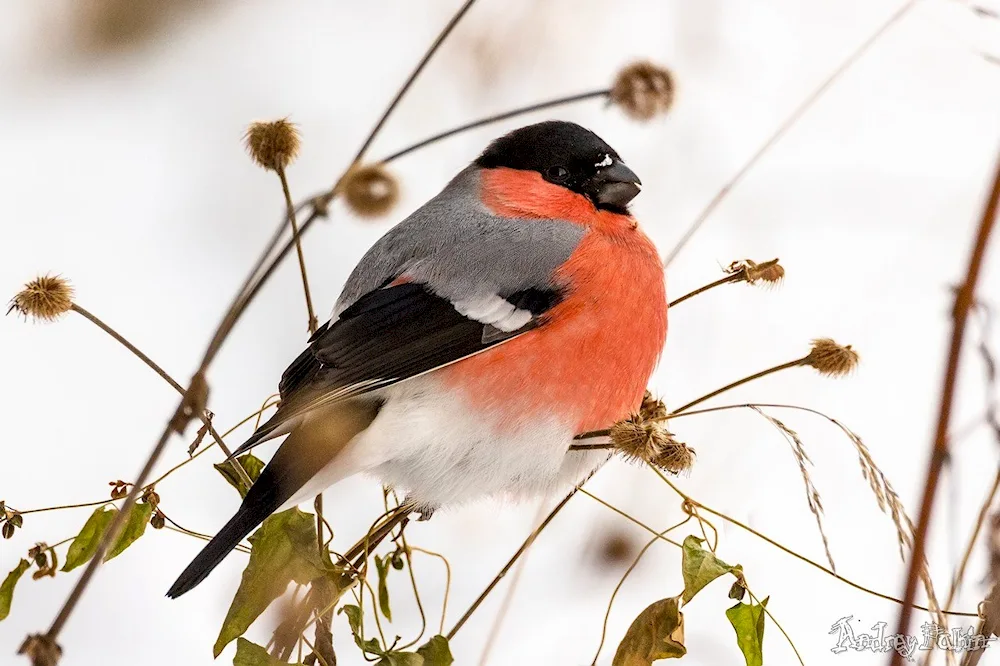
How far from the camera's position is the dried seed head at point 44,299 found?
1.05 m

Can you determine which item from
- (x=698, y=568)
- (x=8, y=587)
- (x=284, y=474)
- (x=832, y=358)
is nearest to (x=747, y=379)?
(x=832, y=358)

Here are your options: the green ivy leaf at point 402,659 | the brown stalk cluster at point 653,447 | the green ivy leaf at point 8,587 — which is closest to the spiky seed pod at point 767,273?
the brown stalk cluster at point 653,447

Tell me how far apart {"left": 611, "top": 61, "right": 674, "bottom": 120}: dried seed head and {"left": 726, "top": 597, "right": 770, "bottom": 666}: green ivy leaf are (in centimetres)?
48

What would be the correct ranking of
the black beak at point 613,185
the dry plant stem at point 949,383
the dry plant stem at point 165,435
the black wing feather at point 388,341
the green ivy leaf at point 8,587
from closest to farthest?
1. the dry plant stem at point 949,383
2. the dry plant stem at point 165,435
3. the green ivy leaf at point 8,587
4. the black wing feather at point 388,341
5. the black beak at point 613,185

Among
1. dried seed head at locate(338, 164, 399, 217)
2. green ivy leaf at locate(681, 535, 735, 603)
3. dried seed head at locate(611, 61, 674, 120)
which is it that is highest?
dried seed head at locate(611, 61, 674, 120)

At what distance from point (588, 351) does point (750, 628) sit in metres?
0.51

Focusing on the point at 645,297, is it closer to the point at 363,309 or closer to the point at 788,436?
the point at 363,309

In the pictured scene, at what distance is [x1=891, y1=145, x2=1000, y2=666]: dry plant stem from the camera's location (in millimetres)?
533

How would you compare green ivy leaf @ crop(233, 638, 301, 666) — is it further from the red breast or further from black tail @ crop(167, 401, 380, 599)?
the red breast

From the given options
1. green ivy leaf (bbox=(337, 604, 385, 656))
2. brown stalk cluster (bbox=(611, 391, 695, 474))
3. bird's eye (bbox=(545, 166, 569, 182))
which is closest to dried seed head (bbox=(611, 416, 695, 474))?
brown stalk cluster (bbox=(611, 391, 695, 474))

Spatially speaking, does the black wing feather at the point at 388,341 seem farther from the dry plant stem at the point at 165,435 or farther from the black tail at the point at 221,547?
the dry plant stem at the point at 165,435

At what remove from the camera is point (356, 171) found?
75 centimetres

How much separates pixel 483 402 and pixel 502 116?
1.90ft

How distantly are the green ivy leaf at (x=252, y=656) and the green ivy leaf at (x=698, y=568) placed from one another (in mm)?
375
